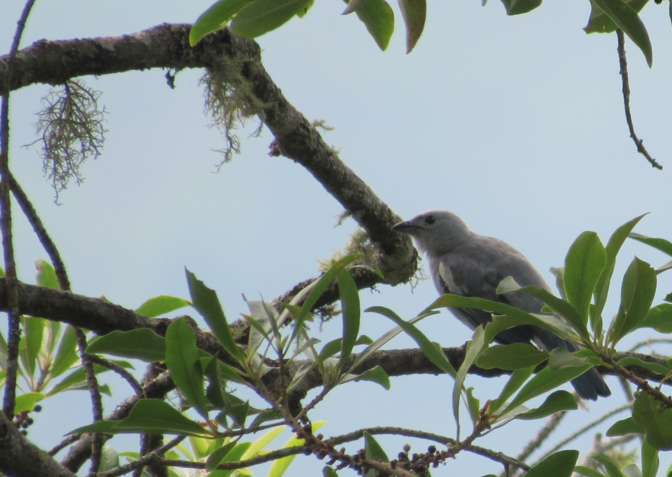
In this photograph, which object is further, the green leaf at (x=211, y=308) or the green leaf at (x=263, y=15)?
the green leaf at (x=263, y=15)

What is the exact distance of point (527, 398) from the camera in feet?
5.41

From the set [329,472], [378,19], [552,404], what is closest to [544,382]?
[552,404]

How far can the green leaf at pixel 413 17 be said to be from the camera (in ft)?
6.10

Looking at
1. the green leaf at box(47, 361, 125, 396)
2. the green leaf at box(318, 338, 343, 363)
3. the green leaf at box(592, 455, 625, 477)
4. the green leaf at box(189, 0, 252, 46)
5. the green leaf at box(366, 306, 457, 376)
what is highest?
the green leaf at box(189, 0, 252, 46)

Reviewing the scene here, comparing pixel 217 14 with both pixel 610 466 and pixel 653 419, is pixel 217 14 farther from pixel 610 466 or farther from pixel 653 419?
pixel 610 466

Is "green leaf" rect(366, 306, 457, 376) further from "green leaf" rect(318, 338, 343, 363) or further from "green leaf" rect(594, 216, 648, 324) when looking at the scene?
"green leaf" rect(594, 216, 648, 324)

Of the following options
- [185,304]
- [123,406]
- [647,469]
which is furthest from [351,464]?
[185,304]

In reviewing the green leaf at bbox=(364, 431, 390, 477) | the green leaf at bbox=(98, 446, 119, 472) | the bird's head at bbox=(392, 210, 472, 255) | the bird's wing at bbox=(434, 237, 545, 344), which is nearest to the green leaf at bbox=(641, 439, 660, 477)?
the green leaf at bbox=(364, 431, 390, 477)

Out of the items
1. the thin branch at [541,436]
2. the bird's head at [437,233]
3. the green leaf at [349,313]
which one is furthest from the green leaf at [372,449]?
the bird's head at [437,233]

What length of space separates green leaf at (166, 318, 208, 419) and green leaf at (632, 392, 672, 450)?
1101 millimetres

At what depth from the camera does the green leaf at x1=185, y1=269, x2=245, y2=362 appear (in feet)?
5.00

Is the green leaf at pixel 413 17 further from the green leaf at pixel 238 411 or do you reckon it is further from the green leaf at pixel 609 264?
the green leaf at pixel 238 411

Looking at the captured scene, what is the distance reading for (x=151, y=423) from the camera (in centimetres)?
150

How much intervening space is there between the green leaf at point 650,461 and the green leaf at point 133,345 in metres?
1.45
